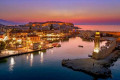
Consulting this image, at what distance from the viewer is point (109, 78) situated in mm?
9648

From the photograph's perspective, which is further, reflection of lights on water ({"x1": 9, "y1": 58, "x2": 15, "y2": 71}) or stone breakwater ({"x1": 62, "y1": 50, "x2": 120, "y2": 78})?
reflection of lights on water ({"x1": 9, "y1": 58, "x2": 15, "y2": 71})

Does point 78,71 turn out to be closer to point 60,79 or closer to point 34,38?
point 60,79

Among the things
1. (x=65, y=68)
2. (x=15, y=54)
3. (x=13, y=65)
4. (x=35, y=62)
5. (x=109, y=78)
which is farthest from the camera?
(x=15, y=54)

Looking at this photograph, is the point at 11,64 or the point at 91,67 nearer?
the point at 91,67

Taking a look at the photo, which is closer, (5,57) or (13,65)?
(13,65)

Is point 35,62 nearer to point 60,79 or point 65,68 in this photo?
point 65,68

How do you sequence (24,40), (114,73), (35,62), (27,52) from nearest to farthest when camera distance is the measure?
(114,73), (35,62), (27,52), (24,40)

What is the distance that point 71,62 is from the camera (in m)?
12.2

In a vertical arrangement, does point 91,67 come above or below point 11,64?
above

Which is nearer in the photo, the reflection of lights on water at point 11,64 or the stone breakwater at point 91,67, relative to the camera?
the stone breakwater at point 91,67

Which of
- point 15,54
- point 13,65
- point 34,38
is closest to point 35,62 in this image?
point 13,65

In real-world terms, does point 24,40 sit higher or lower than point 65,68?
higher

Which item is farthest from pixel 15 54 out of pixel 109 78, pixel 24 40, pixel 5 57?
pixel 109 78

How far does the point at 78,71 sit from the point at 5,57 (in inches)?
311
